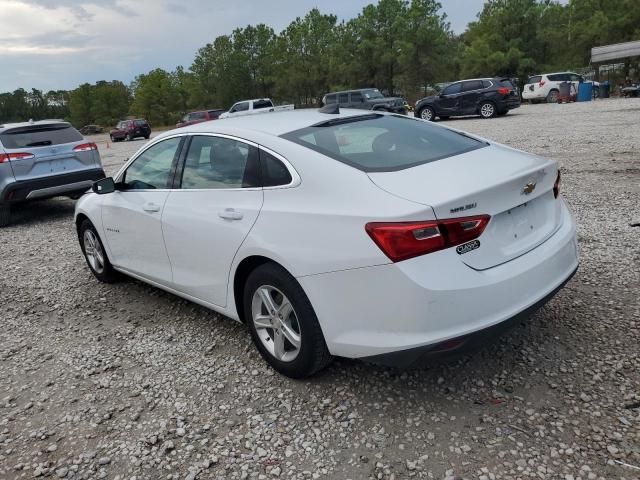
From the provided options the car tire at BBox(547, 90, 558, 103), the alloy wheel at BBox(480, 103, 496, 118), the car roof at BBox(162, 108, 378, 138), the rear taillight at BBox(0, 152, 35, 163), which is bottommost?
the car tire at BBox(547, 90, 558, 103)

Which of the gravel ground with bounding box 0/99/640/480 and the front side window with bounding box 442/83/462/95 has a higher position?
the front side window with bounding box 442/83/462/95

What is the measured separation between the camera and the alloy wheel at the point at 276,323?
3.09 meters

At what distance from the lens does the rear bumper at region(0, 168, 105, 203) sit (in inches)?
326

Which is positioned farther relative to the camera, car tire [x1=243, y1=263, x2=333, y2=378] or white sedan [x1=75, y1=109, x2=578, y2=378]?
car tire [x1=243, y1=263, x2=333, y2=378]

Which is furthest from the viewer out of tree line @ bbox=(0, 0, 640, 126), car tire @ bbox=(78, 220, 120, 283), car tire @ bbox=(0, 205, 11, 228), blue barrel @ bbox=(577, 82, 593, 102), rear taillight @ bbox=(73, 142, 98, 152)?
tree line @ bbox=(0, 0, 640, 126)

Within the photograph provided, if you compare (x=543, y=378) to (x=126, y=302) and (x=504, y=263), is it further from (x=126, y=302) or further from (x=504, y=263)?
(x=126, y=302)

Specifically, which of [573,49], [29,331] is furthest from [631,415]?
[573,49]

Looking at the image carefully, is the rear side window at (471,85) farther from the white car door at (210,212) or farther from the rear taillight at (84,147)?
the white car door at (210,212)

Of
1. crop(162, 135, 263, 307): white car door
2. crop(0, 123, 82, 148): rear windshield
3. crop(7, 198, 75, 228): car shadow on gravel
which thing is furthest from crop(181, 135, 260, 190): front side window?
crop(7, 198, 75, 228): car shadow on gravel

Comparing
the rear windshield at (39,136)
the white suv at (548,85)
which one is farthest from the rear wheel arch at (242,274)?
the white suv at (548,85)

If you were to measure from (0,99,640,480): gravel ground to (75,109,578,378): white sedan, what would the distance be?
354 millimetres

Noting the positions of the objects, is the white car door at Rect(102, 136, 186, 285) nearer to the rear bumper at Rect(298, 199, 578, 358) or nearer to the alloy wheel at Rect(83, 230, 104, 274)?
the alloy wheel at Rect(83, 230, 104, 274)

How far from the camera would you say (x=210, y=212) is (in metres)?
3.45

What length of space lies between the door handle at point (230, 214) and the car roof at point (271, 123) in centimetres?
55
